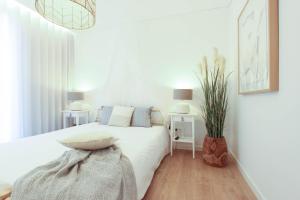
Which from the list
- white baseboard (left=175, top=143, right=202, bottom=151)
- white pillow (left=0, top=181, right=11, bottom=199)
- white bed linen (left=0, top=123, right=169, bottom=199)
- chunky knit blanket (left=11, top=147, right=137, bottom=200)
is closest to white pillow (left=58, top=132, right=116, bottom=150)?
chunky knit blanket (left=11, top=147, right=137, bottom=200)

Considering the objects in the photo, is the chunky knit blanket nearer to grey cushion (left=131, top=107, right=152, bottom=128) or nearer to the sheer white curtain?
grey cushion (left=131, top=107, right=152, bottom=128)

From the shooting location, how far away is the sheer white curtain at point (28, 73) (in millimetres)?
2594

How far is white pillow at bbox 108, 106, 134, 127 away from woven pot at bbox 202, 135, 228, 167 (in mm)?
1382

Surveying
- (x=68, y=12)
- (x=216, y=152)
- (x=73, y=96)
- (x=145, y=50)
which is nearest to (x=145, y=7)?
(x=145, y=50)

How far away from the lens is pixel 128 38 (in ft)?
11.2

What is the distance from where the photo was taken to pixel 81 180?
3.37 ft

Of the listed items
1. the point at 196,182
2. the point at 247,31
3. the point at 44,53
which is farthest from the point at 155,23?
the point at 196,182

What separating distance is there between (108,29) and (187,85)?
6.87 ft

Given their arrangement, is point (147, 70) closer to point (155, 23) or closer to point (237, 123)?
point (155, 23)

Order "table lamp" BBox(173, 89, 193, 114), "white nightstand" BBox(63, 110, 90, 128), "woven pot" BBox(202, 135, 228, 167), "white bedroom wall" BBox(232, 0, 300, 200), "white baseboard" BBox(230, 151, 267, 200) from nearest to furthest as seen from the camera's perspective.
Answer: "white bedroom wall" BBox(232, 0, 300, 200) < "white baseboard" BBox(230, 151, 267, 200) < "woven pot" BBox(202, 135, 228, 167) < "table lamp" BBox(173, 89, 193, 114) < "white nightstand" BBox(63, 110, 90, 128)

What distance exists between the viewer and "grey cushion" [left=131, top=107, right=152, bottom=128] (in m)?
2.87

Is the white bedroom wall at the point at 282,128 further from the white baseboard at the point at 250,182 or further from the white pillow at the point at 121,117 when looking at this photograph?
the white pillow at the point at 121,117

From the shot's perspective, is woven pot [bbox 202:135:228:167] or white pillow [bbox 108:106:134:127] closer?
woven pot [bbox 202:135:228:167]

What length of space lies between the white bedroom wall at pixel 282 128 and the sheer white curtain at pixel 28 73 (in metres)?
3.39
